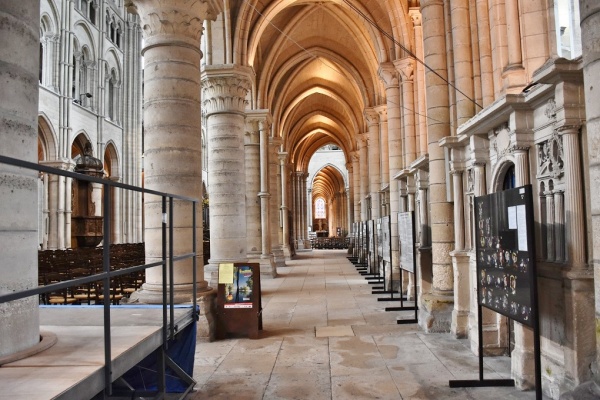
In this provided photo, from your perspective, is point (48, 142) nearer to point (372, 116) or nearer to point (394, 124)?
point (372, 116)

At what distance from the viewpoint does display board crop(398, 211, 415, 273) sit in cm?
886

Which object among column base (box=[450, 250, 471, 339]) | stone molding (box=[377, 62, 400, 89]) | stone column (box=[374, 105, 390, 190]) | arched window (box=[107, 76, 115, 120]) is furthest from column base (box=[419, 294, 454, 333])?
arched window (box=[107, 76, 115, 120])

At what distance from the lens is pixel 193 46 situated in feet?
25.3

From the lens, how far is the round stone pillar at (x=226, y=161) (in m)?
11.8

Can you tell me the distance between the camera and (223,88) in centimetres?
1245

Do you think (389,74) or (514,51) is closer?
(514,51)

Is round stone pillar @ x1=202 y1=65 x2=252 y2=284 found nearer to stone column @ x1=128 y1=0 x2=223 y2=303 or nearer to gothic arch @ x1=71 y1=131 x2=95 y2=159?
stone column @ x1=128 y1=0 x2=223 y2=303

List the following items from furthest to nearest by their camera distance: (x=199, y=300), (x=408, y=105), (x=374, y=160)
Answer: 1. (x=374, y=160)
2. (x=408, y=105)
3. (x=199, y=300)

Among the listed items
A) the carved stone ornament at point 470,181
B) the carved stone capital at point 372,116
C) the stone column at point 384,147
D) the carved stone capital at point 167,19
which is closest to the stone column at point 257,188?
the carved stone capital at point 372,116

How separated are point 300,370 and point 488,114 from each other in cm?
382

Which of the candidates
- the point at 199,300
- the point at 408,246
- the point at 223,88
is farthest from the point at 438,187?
the point at 223,88

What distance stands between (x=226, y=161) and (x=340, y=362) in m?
6.95

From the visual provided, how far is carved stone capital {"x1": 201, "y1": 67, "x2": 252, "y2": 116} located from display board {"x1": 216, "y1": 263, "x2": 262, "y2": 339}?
556 cm

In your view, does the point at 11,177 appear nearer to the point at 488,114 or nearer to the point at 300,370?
the point at 300,370
